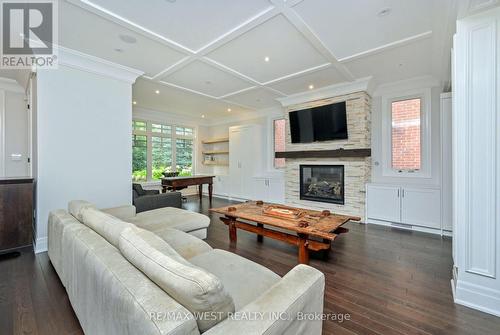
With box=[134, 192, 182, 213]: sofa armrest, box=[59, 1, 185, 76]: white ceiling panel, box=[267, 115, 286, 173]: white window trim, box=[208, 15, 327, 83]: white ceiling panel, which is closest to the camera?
box=[59, 1, 185, 76]: white ceiling panel

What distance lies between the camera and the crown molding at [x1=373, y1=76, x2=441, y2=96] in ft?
12.8

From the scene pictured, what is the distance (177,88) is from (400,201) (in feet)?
15.9

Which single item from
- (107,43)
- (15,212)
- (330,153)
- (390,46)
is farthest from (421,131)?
(15,212)

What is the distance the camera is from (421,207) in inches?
147

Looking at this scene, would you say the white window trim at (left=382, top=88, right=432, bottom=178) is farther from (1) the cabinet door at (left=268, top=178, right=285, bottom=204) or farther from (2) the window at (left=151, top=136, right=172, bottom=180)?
(2) the window at (left=151, top=136, right=172, bottom=180)

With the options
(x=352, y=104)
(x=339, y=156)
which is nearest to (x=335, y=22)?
(x=352, y=104)

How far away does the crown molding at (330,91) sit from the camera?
13.6ft

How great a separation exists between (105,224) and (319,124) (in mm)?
4387

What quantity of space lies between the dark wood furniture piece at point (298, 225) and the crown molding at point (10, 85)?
4670 mm

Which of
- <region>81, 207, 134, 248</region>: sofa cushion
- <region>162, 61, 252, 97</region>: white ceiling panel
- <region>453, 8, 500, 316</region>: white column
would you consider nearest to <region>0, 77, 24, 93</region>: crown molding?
<region>162, 61, 252, 97</region>: white ceiling panel

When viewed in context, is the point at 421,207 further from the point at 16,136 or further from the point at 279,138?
the point at 16,136

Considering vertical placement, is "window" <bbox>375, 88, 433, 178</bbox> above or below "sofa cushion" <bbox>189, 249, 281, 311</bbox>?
above

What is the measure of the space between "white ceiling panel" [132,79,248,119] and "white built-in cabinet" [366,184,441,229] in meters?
4.14

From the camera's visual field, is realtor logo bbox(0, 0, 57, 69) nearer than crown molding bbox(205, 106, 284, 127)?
Yes
